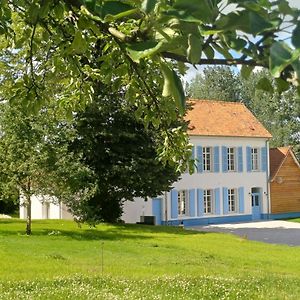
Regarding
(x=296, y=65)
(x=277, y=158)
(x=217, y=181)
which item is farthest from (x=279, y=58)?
(x=277, y=158)

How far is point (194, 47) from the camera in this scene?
3.97 feet

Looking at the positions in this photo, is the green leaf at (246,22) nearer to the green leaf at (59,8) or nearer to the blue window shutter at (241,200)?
the green leaf at (59,8)

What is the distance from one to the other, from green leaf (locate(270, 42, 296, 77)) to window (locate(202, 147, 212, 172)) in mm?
30086

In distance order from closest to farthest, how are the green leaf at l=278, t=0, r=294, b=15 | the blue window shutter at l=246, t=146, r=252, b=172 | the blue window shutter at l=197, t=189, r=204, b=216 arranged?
the green leaf at l=278, t=0, r=294, b=15 → the blue window shutter at l=197, t=189, r=204, b=216 → the blue window shutter at l=246, t=146, r=252, b=172

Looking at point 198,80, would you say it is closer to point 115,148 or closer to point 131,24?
point 115,148

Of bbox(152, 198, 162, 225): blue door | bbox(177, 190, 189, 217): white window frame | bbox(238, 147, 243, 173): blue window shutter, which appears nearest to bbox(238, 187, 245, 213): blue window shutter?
bbox(238, 147, 243, 173): blue window shutter

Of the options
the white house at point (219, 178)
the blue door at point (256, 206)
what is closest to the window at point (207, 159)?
the white house at point (219, 178)

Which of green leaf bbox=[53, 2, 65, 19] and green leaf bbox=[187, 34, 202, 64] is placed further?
green leaf bbox=[53, 2, 65, 19]

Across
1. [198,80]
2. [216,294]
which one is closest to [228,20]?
[216,294]

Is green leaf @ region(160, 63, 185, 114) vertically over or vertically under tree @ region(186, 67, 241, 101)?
under

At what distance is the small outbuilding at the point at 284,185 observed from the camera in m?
33.9

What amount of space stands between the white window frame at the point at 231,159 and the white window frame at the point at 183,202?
3.52 meters

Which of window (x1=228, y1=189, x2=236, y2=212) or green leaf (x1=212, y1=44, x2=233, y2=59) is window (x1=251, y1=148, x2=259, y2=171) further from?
green leaf (x1=212, y1=44, x2=233, y2=59)

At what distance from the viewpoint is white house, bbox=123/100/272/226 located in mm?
29109
